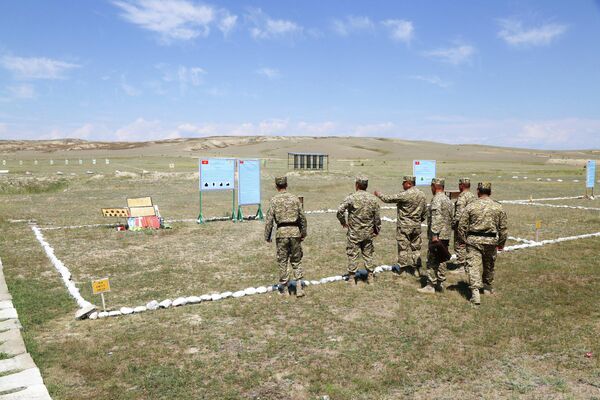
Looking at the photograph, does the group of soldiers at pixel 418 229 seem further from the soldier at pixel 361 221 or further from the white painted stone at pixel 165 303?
the white painted stone at pixel 165 303

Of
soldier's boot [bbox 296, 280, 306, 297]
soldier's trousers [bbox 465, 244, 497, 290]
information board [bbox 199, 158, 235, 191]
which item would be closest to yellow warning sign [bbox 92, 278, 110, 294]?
soldier's boot [bbox 296, 280, 306, 297]

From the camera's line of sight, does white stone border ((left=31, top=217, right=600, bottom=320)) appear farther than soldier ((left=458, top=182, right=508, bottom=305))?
No

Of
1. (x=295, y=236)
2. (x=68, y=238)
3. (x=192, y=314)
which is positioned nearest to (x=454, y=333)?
(x=295, y=236)

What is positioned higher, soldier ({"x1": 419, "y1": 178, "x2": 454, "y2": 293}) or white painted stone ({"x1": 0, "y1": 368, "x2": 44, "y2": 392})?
soldier ({"x1": 419, "y1": 178, "x2": 454, "y2": 293})

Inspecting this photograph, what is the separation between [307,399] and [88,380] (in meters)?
3.19

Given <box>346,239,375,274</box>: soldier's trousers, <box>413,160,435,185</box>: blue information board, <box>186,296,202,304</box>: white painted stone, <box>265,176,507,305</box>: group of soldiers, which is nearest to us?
<box>265,176,507,305</box>: group of soldiers

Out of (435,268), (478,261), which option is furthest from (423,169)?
(478,261)

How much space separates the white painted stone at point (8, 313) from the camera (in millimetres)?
8023

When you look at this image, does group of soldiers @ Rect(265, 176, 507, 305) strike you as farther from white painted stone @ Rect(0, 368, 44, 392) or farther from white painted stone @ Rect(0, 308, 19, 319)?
white painted stone @ Rect(0, 308, 19, 319)

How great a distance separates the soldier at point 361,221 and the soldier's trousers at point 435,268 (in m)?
1.32

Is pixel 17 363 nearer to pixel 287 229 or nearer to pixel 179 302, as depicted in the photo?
pixel 179 302

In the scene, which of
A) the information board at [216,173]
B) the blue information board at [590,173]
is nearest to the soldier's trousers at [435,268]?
the information board at [216,173]

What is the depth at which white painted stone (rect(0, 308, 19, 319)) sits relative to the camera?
26.3 ft

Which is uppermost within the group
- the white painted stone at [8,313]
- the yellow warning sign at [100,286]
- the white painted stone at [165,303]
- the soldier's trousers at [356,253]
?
the soldier's trousers at [356,253]
